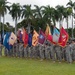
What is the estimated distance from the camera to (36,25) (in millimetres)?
62531

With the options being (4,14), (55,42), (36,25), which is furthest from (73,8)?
(55,42)

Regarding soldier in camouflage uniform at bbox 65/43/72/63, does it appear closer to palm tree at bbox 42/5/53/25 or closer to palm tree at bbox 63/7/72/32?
palm tree at bbox 63/7/72/32

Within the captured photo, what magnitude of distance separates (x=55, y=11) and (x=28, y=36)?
41.7 meters

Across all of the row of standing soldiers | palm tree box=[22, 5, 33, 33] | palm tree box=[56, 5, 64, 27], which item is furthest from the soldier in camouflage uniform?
palm tree box=[56, 5, 64, 27]

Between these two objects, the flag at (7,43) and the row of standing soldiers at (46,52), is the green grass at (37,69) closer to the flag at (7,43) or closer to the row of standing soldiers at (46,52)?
the row of standing soldiers at (46,52)

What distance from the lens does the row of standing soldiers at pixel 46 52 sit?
54.3ft

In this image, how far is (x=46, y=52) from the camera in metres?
18.3

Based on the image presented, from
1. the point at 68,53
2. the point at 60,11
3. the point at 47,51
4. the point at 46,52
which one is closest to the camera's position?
the point at 68,53

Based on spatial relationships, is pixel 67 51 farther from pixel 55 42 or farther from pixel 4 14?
pixel 4 14

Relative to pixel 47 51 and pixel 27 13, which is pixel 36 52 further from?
pixel 27 13

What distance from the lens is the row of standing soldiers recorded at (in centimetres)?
1655

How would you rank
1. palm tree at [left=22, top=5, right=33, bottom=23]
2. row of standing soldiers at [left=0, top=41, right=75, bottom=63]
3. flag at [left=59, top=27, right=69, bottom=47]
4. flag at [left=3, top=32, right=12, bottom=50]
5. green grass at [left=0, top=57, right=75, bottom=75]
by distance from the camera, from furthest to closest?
palm tree at [left=22, top=5, right=33, bottom=23]
flag at [left=3, top=32, right=12, bottom=50]
flag at [left=59, top=27, right=69, bottom=47]
row of standing soldiers at [left=0, top=41, right=75, bottom=63]
green grass at [left=0, top=57, right=75, bottom=75]

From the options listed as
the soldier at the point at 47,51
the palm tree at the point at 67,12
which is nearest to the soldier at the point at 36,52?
the soldier at the point at 47,51

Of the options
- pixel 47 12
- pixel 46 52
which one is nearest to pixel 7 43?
pixel 46 52
